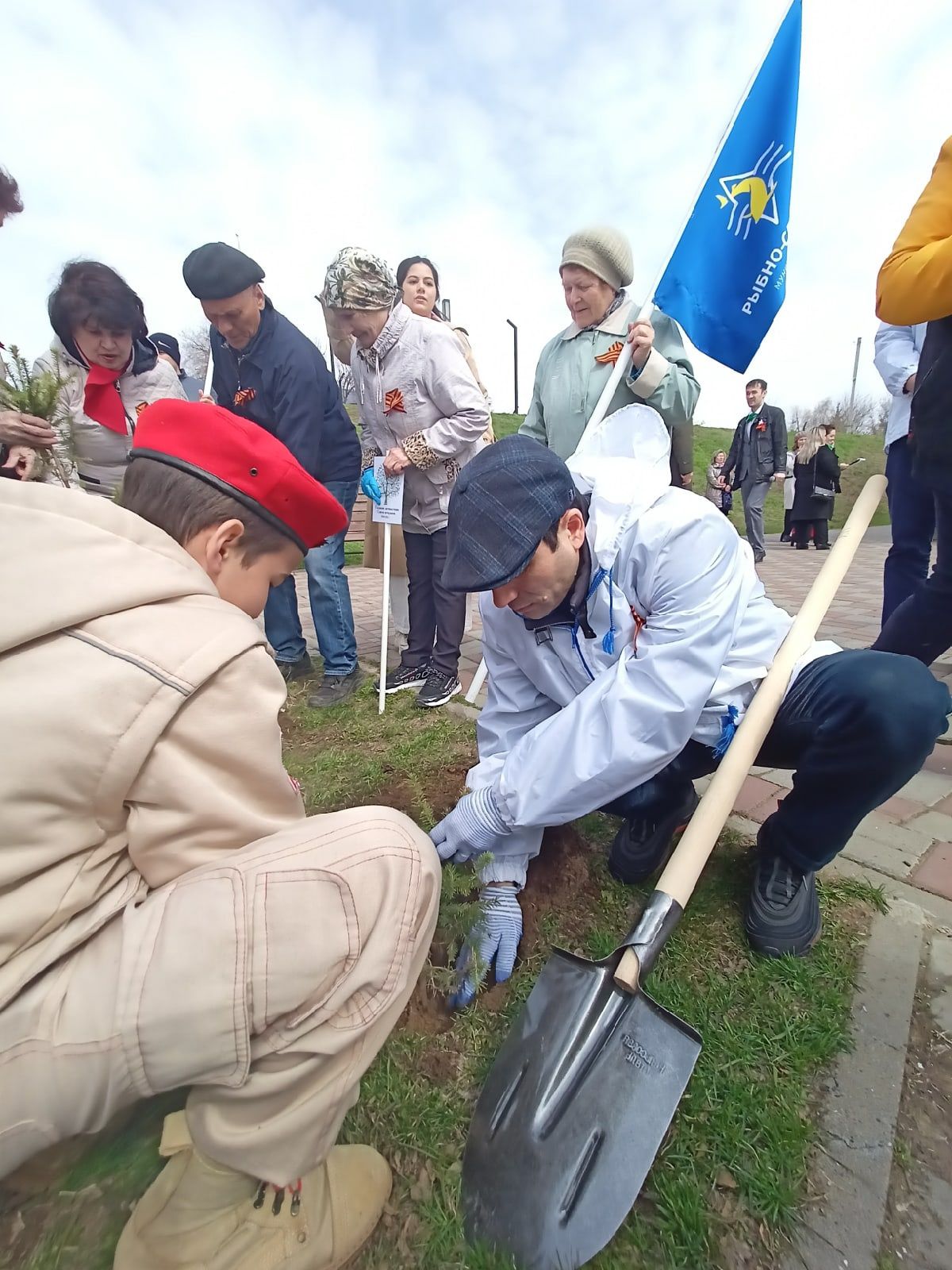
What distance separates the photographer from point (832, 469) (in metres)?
10.6

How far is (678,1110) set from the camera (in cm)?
126

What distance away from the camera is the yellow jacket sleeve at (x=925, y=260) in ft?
5.55

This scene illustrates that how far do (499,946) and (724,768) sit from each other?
65cm

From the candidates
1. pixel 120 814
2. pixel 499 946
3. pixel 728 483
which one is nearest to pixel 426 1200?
pixel 499 946

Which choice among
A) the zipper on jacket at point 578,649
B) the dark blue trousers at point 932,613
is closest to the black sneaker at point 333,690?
the zipper on jacket at point 578,649

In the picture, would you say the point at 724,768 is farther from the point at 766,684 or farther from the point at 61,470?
the point at 61,470

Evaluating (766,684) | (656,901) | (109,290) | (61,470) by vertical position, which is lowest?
(656,901)

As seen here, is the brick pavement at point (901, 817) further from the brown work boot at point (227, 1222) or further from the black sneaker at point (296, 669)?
the brown work boot at point (227, 1222)

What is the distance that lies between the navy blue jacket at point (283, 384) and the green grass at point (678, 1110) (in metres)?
1.88

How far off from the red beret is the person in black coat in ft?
35.7

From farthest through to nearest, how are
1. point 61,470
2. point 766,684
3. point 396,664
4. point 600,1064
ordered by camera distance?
1. point 396,664
2. point 61,470
3. point 766,684
4. point 600,1064

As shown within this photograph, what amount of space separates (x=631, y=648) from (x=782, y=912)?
2.34 ft

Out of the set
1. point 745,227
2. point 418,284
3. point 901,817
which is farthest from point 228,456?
point 418,284

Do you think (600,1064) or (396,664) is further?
(396,664)
